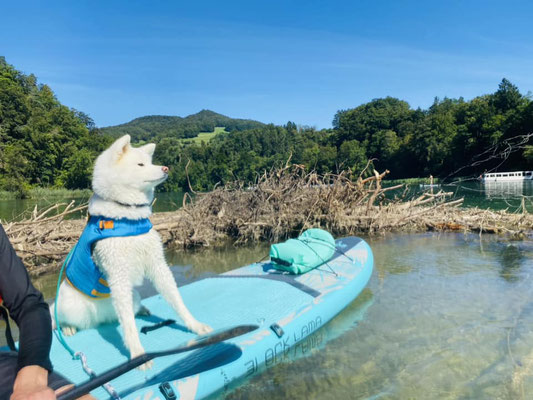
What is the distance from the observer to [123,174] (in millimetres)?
A: 2828

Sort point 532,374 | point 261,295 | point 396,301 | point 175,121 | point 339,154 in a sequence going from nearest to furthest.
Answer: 1. point 532,374
2. point 261,295
3. point 396,301
4. point 339,154
5. point 175,121

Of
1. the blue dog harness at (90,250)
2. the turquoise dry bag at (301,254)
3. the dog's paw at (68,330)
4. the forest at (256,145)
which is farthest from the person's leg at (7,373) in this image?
the forest at (256,145)

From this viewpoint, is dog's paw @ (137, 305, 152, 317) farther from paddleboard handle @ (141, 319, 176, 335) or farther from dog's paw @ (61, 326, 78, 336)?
dog's paw @ (61, 326, 78, 336)

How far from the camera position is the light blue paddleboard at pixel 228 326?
9.07 feet

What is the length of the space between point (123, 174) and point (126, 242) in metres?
Result: 0.52

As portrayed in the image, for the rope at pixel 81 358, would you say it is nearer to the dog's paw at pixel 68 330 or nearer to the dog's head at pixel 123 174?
the dog's paw at pixel 68 330

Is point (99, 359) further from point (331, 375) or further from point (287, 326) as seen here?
point (331, 375)

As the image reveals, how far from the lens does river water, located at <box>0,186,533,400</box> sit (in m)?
3.41

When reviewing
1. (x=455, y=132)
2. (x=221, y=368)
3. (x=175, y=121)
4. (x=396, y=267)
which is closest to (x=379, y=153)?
(x=455, y=132)

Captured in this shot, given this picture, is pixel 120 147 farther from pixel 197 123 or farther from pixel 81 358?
pixel 197 123

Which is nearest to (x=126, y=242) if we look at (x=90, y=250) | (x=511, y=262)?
(x=90, y=250)

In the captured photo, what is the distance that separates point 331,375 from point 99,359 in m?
2.13

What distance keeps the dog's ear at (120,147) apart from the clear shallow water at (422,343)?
227 centimetres

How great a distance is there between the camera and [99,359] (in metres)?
2.88
